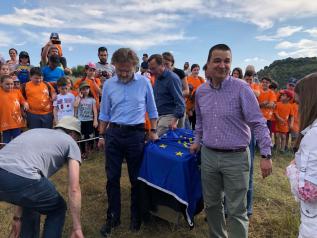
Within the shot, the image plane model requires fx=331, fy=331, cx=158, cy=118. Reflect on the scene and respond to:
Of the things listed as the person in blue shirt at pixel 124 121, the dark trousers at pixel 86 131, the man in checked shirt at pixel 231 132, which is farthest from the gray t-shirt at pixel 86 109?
the man in checked shirt at pixel 231 132

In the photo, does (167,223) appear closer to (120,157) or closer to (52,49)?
A: (120,157)

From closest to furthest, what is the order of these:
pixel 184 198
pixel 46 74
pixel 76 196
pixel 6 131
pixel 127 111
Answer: pixel 76 196
pixel 184 198
pixel 127 111
pixel 6 131
pixel 46 74

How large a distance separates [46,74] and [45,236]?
4.72m

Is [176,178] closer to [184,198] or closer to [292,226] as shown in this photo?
[184,198]

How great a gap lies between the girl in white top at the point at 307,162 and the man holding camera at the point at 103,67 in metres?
5.52

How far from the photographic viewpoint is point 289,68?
42.4 metres

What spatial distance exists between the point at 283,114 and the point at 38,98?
6189 mm

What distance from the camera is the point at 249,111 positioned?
302cm

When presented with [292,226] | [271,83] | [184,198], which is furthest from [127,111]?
[271,83]

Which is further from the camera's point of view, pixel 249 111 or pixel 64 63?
pixel 64 63

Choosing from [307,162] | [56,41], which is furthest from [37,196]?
[56,41]

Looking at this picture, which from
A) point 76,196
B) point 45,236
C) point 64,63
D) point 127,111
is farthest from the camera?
point 64,63

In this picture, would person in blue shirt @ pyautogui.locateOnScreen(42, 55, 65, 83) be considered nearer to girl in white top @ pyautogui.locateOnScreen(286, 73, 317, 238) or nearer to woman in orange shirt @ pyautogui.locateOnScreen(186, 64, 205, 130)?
woman in orange shirt @ pyautogui.locateOnScreen(186, 64, 205, 130)

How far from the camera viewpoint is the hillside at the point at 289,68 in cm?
3916
